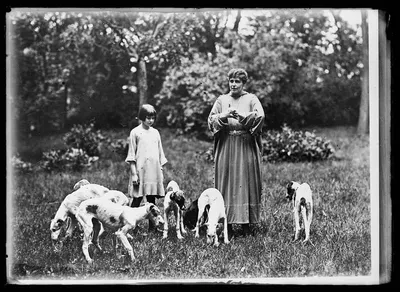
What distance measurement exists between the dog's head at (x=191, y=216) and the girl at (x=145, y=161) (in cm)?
30

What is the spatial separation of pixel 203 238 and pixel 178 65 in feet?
6.06

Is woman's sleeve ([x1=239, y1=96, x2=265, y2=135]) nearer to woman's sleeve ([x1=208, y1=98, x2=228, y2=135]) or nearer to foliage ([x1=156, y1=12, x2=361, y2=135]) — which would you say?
woman's sleeve ([x1=208, y1=98, x2=228, y2=135])

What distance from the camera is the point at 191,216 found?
6.66m

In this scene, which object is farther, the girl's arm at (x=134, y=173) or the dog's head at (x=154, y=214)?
the girl's arm at (x=134, y=173)

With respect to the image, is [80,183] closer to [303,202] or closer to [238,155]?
[238,155]

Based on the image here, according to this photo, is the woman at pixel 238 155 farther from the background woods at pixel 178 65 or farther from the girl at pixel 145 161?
the girl at pixel 145 161

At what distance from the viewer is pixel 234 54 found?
278 inches

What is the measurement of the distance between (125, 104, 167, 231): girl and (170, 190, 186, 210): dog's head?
15 cm

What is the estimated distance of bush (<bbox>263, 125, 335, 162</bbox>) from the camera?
7.12 m

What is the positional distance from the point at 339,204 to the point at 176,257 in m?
1.87

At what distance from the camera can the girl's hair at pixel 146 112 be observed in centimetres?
668

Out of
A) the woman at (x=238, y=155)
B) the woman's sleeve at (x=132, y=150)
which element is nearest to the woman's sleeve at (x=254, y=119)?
the woman at (x=238, y=155)

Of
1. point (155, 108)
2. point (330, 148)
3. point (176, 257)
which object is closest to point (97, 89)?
point (155, 108)

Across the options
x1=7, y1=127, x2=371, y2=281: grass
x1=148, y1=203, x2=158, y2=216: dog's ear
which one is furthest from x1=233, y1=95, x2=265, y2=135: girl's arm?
x1=148, y1=203, x2=158, y2=216: dog's ear
